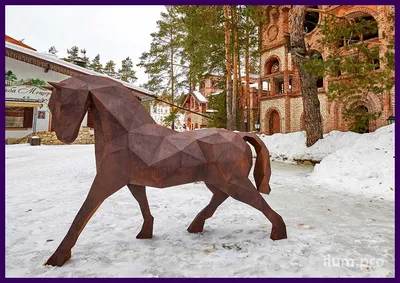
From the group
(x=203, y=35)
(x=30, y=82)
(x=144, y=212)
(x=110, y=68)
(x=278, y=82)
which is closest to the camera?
(x=144, y=212)

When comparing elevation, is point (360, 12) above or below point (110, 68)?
below

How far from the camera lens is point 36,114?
1705 centimetres

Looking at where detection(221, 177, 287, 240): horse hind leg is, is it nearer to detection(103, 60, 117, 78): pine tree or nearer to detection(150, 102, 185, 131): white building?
detection(150, 102, 185, 131): white building

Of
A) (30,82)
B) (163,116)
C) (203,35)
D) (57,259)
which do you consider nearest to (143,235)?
(57,259)

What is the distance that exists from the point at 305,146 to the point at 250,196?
7702mm

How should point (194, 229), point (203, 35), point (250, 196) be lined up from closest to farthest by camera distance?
point (250, 196) → point (194, 229) → point (203, 35)

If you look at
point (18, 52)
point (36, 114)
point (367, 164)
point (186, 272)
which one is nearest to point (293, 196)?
point (367, 164)

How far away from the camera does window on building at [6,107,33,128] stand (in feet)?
53.0

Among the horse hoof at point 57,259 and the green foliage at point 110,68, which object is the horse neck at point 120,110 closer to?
the horse hoof at point 57,259

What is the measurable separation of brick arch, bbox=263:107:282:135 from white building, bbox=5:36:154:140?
1329cm

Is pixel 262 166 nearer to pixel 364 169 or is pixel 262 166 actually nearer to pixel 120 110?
pixel 120 110

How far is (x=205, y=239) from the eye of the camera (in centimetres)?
254

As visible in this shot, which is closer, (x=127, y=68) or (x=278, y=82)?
(x=278, y=82)

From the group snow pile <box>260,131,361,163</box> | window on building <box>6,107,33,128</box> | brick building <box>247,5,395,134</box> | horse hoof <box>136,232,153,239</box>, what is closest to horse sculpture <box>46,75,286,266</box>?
horse hoof <box>136,232,153,239</box>
